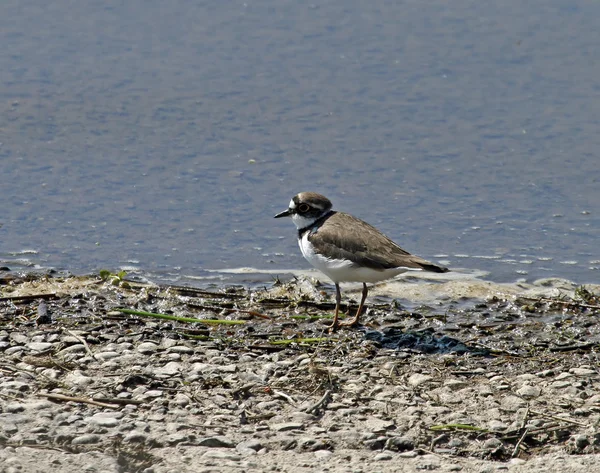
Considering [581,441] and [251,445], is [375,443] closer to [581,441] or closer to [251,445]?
[251,445]

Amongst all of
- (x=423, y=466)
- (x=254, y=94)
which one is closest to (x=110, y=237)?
(x=254, y=94)

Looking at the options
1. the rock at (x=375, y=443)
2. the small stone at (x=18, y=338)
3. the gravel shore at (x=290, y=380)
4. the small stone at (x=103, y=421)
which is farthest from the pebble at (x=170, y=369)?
the rock at (x=375, y=443)

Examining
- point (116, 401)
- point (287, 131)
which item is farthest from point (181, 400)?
point (287, 131)

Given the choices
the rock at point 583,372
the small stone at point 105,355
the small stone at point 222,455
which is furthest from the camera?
the small stone at point 105,355

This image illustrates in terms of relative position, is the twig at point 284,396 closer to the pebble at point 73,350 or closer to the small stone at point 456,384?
the small stone at point 456,384

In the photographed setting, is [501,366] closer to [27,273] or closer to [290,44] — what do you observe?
[27,273]

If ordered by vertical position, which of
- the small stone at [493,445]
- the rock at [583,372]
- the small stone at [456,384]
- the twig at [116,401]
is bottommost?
the small stone at [493,445]

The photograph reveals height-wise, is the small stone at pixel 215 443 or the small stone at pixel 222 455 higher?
the small stone at pixel 215 443

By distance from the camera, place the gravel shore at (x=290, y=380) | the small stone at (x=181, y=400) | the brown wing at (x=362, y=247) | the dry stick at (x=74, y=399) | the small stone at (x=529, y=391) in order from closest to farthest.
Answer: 1. the gravel shore at (x=290, y=380)
2. the dry stick at (x=74, y=399)
3. the small stone at (x=181, y=400)
4. the small stone at (x=529, y=391)
5. the brown wing at (x=362, y=247)

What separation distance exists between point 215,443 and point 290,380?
1051 millimetres

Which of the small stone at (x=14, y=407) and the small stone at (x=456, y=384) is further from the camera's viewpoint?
the small stone at (x=456, y=384)

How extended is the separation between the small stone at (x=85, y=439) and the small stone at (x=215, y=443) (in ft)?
1.80

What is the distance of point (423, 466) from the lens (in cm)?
520

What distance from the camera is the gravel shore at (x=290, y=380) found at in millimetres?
5273
